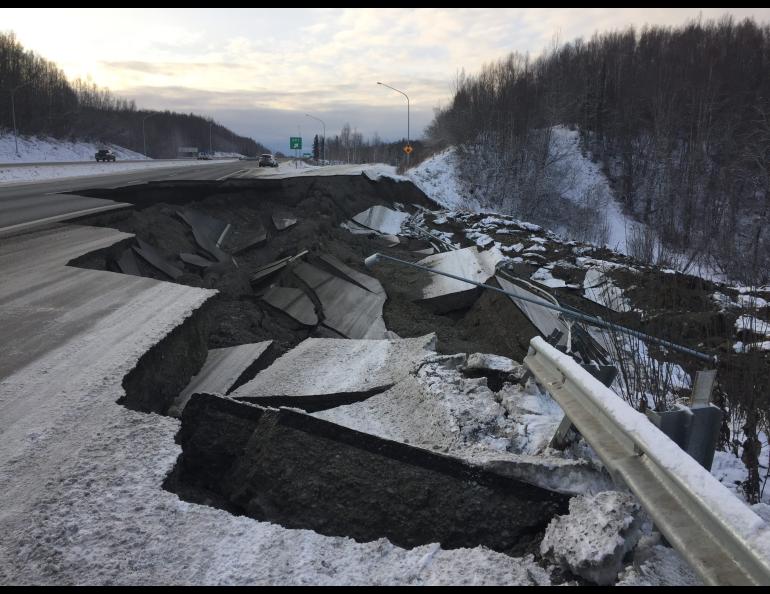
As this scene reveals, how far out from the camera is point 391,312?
29.6ft

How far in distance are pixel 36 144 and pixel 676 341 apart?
244 feet

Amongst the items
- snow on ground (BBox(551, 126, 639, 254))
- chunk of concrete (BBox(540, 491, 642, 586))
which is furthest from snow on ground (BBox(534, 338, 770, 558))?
snow on ground (BBox(551, 126, 639, 254))

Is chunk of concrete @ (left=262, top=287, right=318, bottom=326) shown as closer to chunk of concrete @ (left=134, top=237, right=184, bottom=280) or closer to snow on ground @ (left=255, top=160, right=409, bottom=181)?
chunk of concrete @ (left=134, top=237, right=184, bottom=280)

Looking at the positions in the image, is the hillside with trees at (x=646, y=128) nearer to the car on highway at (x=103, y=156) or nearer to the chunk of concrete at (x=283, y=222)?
the chunk of concrete at (x=283, y=222)

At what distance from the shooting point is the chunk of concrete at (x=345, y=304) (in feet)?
27.2

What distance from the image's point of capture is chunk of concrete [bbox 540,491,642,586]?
1.76 meters

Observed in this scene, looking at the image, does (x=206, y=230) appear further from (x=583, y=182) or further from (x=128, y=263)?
(x=583, y=182)

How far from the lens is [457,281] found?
32.8 ft

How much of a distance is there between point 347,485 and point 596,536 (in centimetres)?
112

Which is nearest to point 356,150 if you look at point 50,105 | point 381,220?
point 50,105

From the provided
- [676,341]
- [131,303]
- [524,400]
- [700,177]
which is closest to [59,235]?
[131,303]

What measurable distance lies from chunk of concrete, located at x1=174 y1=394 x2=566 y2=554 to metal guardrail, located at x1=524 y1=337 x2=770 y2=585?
14.8 inches

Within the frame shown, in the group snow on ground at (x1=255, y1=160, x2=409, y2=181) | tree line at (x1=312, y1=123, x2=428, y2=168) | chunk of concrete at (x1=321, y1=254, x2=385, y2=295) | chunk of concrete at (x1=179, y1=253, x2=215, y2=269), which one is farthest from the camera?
tree line at (x1=312, y1=123, x2=428, y2=168)

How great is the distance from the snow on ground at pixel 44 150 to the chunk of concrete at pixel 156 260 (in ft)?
163
